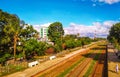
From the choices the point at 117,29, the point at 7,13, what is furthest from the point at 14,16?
the point at 117,29

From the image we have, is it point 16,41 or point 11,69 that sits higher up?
point 16,41

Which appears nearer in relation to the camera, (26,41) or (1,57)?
(1,57)

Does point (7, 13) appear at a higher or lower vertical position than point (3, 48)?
higher

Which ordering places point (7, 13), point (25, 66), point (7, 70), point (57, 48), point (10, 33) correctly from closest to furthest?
point (7, 70), point (25, 66), point (10, 33), point (7, 13), point (57, 48)

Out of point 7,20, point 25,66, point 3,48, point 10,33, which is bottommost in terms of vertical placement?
point 25,66

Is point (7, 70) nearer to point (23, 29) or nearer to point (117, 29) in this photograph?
point (23, 29)

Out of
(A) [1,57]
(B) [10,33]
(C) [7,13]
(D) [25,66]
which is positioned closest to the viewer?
(D) [25,66]

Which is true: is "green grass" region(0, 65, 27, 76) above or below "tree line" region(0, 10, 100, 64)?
below

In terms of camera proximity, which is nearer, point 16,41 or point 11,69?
point 11,69

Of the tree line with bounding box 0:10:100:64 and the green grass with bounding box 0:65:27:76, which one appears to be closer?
the green grass with bounding box 0:65:27:76

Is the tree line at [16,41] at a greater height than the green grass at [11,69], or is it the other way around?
the tree line at [16,41]

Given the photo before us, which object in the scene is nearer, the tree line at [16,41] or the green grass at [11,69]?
the green grass at [11,69]
